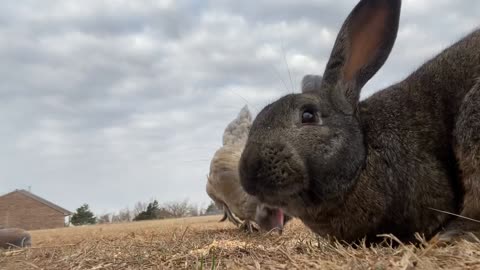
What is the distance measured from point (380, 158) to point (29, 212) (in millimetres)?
18794

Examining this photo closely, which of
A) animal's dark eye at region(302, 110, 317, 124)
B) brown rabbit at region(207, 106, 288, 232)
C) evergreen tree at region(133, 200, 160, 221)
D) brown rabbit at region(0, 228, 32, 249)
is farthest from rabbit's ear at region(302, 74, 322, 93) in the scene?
evergreen tree at region(133, 200, 160, 221)

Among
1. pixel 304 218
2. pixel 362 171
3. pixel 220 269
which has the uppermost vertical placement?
pixel 362 171

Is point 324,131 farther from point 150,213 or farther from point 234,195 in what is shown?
point 150,213

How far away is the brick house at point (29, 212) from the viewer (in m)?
18.9

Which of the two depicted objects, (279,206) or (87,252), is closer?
(279,206)

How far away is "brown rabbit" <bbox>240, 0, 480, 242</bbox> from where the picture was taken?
3.27m

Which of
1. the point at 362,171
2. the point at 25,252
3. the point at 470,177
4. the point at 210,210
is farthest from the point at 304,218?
the point at 210,210

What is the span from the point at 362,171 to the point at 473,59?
3.37ft

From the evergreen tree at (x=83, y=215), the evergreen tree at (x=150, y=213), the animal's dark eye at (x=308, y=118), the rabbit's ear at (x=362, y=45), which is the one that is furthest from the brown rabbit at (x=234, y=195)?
the evergreen tree at (x=83, y=215)

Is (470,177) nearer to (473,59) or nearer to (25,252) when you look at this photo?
(473,59)

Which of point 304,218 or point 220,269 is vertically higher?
point 304,218

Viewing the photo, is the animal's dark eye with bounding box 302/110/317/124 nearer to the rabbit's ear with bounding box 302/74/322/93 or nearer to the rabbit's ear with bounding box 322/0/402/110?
the rabbit's ear with bounding box 322/0/402/110

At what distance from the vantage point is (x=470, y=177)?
3.13m

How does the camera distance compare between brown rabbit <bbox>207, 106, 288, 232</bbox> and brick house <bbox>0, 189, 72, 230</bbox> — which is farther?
brick house <bbox>0, 189, 72, 230</bbox>
